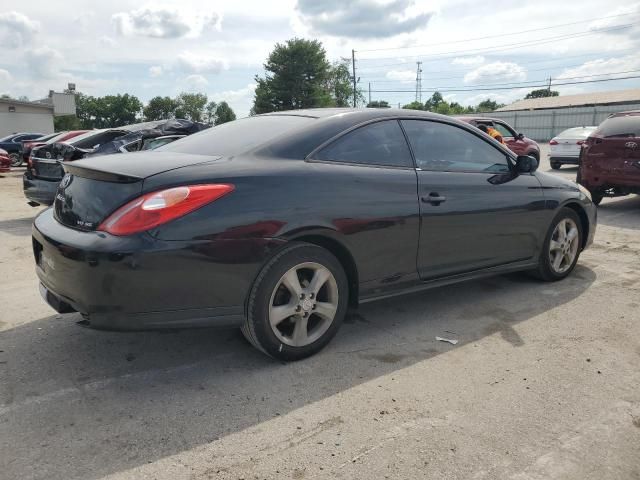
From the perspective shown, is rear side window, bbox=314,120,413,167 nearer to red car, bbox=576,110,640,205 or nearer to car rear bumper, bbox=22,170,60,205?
car rear bumper, bbox=22,170,60,205

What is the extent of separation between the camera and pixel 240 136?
3.57 meters

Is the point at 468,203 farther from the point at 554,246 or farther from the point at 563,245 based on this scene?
the point at 563,245

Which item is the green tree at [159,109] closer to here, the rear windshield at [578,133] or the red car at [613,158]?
the rear windshield at [578,133]

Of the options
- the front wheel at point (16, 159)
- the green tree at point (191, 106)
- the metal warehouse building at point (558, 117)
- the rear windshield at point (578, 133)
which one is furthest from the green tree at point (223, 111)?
the rear windshield at point (578, 133)

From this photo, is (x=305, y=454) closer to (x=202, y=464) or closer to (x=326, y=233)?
Result: (x=202, y=464)

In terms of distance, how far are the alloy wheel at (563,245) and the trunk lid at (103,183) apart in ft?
10.6

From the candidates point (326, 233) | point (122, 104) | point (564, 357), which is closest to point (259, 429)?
point (326, 233)

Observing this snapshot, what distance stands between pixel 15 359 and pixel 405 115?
2993 millimetres

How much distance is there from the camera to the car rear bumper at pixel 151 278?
2.63 metres

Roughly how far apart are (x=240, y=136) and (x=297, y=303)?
3.98 feet

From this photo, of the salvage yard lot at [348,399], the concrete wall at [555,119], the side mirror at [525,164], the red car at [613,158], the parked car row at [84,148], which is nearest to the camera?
the salvage yard lot at [348,399]

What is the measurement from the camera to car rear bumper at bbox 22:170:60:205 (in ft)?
25.0

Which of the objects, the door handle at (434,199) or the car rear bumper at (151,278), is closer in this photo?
the car rear bumper at (151,278)

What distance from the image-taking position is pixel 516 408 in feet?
8.96
